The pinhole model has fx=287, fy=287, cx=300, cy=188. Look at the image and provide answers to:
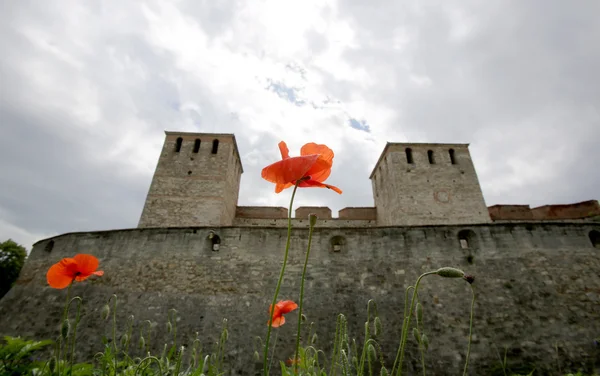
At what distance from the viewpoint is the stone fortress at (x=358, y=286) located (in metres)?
7.05

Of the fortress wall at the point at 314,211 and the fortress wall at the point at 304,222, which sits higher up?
the fortress wall at the point at 314,211

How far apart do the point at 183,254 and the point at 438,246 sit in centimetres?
771

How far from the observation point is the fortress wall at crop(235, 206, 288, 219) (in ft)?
61.7

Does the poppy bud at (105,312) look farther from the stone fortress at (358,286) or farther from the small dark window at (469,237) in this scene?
the small dark window at (469,237)

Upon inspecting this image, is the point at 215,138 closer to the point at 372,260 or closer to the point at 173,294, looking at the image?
the point at 173,294

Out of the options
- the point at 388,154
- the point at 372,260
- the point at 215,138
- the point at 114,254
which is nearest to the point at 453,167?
the point at 388,154

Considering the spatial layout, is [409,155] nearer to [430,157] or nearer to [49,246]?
[430,157]

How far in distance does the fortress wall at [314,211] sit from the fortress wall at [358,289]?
8.98 m

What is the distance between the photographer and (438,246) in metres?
8.55

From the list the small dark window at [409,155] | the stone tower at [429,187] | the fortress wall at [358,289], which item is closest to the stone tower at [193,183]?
the fortress wall at [358,289]

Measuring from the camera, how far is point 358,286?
8008 mm

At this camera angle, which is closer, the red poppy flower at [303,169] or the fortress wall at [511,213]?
the red poppy flower at [303,169]

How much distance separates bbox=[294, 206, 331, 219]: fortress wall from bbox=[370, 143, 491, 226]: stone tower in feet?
12.5

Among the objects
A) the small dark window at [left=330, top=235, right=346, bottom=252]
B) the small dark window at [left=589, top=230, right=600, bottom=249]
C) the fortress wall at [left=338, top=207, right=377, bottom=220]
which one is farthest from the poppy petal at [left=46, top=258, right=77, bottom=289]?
the fortress wall at [left=338, top=207, right=377, bottom=220]
